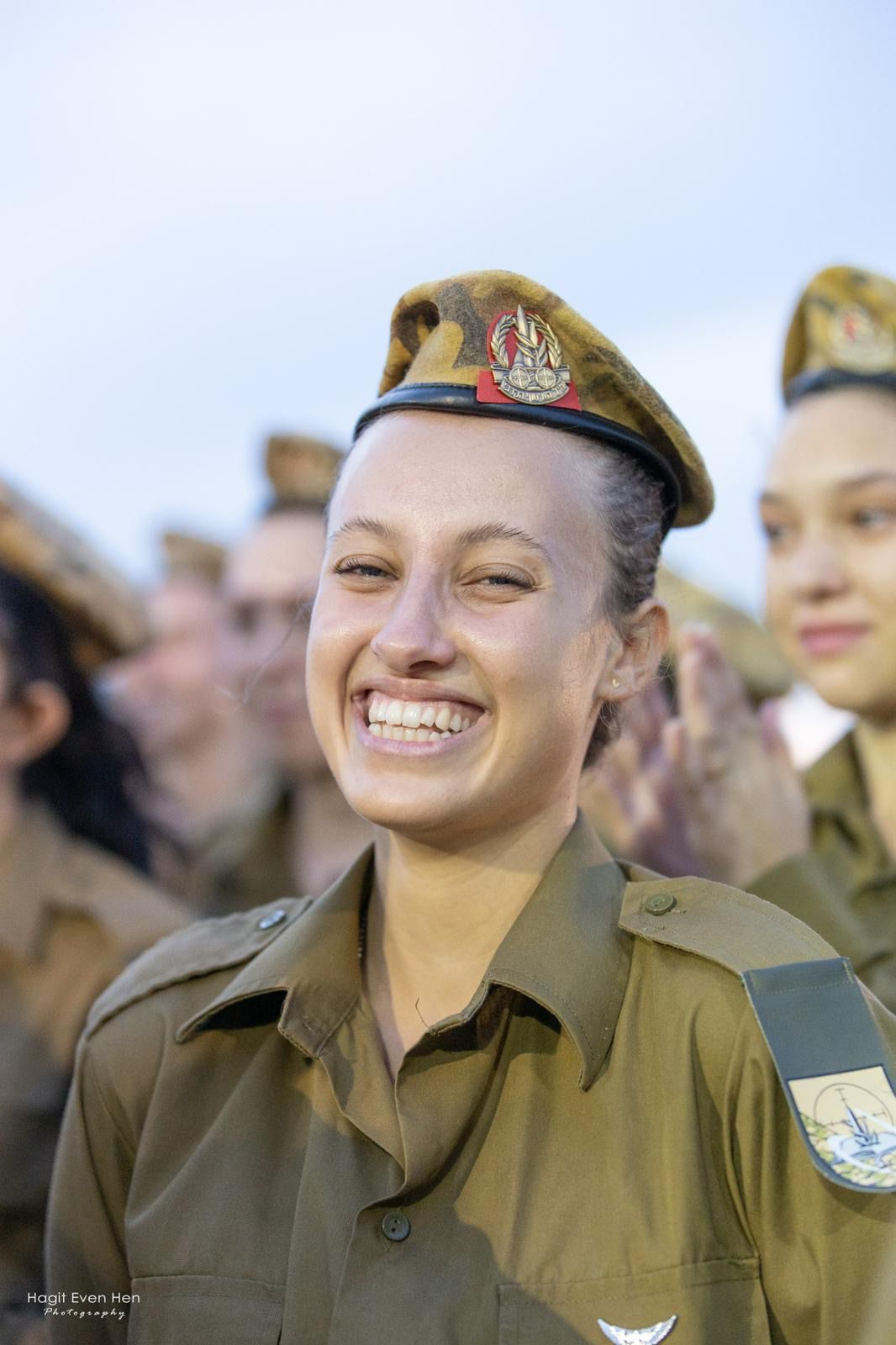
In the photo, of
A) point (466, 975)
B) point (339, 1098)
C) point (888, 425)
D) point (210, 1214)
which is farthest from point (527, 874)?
point (888, 425)

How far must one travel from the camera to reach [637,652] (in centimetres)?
269

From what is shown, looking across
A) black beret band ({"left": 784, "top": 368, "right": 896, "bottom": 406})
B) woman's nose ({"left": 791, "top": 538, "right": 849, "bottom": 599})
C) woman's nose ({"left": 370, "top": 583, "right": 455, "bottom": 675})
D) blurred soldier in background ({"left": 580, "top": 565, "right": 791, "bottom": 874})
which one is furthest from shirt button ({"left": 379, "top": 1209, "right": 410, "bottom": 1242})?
black beret band ({"left": 784, "top": 368, "right": 896, "bottom": 406})

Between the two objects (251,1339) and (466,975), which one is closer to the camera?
(251,1339)

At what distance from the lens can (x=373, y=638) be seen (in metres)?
2.44

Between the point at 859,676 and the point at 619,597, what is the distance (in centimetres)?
162

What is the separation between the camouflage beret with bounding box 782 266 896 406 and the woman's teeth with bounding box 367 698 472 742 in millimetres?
2245

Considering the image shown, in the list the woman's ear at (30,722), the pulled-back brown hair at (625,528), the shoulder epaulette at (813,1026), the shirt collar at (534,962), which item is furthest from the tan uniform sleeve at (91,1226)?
the woman's ear at (30,722)

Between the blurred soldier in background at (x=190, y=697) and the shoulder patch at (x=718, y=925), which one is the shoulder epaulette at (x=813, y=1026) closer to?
the shoulder patch at (x=718, y=925)

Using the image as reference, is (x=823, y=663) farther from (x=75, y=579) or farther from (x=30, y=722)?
(x=30, y=722)

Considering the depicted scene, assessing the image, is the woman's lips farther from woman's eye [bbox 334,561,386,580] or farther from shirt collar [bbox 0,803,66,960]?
shirt collar [bbox 0,803,66,960]

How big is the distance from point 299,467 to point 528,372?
355 centimetres

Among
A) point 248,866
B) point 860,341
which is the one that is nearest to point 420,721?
point 860,341

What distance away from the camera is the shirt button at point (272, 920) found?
283 cm

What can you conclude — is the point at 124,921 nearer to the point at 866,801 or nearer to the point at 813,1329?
the point at 866,801
